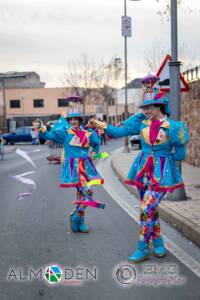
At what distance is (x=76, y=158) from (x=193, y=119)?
31.2ft

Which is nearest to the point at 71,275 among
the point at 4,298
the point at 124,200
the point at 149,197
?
the point at 4,298

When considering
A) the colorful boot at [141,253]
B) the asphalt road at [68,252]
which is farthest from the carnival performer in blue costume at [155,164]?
the asphalt road at [68,252]

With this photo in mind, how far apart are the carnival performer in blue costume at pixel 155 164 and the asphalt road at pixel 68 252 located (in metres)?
0.27

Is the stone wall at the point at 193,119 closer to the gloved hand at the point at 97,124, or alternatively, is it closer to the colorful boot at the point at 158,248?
the gloved hand at the point at 97,124

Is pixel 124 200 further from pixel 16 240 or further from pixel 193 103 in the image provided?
pixel 193 103

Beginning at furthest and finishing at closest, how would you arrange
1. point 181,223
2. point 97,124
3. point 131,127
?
point 181,223 → point 97,124 → point 131,127

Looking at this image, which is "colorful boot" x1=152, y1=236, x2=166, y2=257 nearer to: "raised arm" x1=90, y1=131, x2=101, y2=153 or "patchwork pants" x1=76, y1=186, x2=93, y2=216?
"patchwork pants" x1=76, y1=186, x2=93, y2=216

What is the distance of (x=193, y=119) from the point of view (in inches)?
615

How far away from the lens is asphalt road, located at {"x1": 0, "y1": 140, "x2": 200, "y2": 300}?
15.6 ft

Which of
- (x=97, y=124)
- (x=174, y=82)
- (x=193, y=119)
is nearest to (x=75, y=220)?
(x=97, y=124)

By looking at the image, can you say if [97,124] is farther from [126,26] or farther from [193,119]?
[126,26]

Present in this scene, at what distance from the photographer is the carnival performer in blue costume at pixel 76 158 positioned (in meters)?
6.79

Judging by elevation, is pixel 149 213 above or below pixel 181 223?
above

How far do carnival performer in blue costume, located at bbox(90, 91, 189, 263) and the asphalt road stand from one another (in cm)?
27
